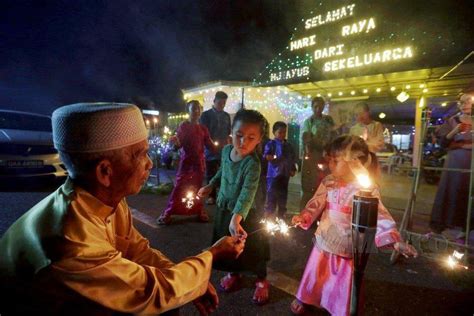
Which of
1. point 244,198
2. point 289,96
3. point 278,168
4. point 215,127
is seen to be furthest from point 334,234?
point 289,96

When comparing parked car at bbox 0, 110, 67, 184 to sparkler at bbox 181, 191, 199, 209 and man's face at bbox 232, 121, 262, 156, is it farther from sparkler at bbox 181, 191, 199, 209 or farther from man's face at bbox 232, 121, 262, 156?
man's face at bbox 232, 121, 262, 156

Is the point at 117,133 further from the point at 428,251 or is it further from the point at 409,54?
the point at 409,54

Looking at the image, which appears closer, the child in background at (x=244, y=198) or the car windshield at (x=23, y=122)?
the child in background at (x=244, y=198)

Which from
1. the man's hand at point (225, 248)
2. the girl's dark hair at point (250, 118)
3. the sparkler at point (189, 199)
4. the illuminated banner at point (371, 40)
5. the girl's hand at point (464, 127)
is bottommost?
the sparkler at point (189, 199)

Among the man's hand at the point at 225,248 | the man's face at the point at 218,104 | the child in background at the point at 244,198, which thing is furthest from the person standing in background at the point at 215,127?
the man's hand at the point at 225,248

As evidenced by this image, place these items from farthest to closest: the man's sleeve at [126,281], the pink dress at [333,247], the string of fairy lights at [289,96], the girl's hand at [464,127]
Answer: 1. the string of fairy lights at [289,96]
2. the girl's hand at [464,127]
3. the pink dress at [333,247]
4. the man's sleeve at [126,281]

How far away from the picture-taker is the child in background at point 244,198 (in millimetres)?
2961

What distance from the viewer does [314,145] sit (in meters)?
6.01

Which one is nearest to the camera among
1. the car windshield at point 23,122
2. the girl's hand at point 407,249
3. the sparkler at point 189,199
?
the girl's hand at point 407,249

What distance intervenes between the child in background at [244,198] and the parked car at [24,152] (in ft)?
18.6

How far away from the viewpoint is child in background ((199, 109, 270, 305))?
296 centimetres

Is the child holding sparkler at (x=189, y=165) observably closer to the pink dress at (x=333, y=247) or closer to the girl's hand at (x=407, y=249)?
the pink dress at (x=333, y=247)

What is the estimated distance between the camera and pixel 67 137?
4.37 feet

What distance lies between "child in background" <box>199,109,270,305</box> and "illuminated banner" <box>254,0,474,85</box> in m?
8.24
